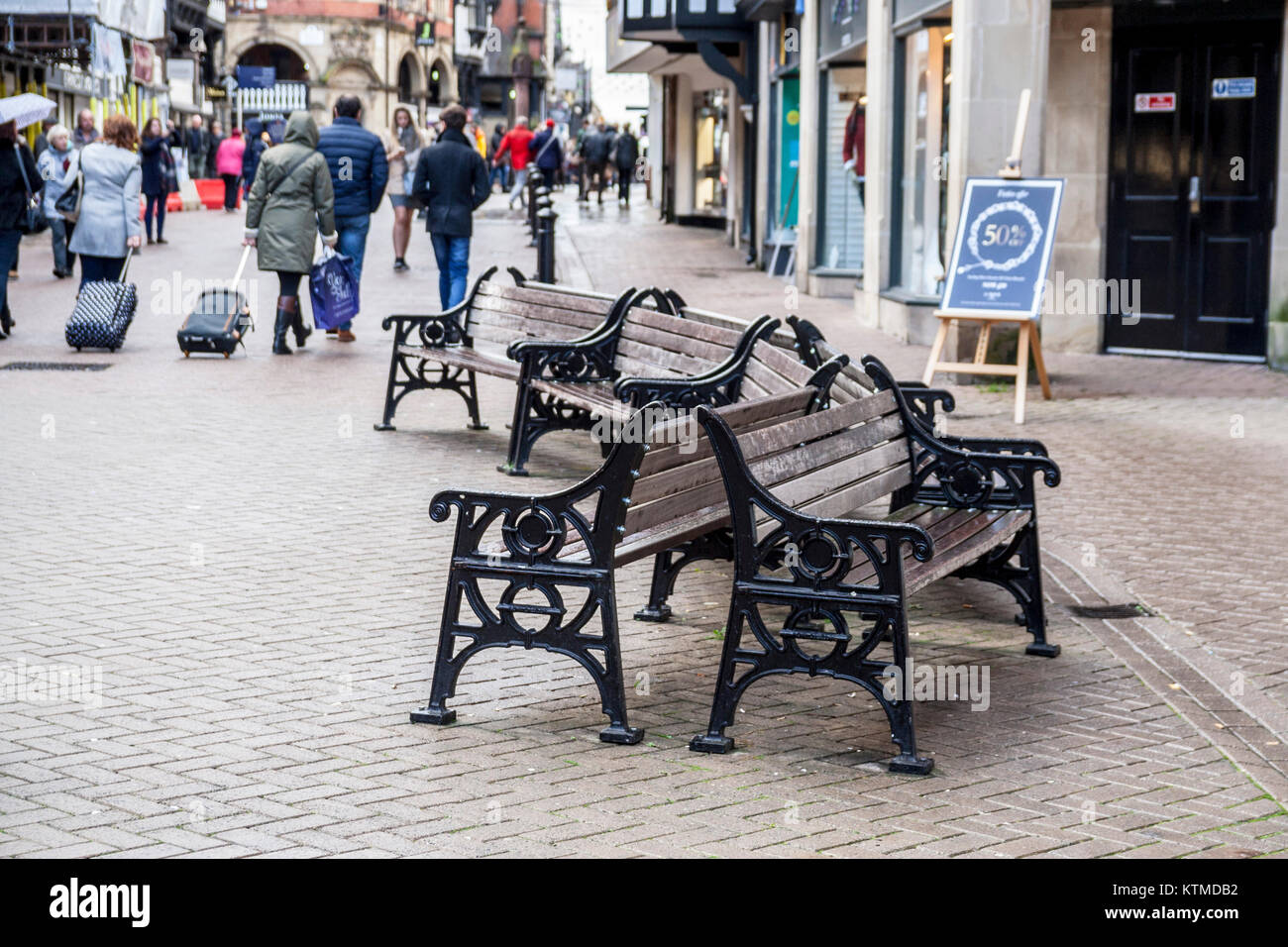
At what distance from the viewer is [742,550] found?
16.1 ft

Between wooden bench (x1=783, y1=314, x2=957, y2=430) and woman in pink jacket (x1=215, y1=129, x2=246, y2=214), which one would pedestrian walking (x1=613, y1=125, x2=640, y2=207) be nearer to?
woman in pink jacket (x1=215, y1=129, x2=246, y2=214)

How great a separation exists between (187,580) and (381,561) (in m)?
0.76

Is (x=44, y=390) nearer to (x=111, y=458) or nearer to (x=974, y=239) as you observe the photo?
(x=111, y=458)

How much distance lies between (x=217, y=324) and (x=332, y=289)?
3.07 ft

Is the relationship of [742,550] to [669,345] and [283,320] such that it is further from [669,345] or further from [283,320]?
[283,320]

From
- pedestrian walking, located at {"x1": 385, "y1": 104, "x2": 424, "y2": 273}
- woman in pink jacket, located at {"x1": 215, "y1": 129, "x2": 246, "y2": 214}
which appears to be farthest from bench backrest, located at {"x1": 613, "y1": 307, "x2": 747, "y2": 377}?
woman in pink jacket, located at {"x1": 215, "y1": 129, "x2": 246, "y2": 214}

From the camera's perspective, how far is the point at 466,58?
80500 mm

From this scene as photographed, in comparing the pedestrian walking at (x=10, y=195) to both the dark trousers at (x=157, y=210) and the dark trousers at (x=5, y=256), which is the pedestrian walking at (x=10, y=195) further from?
the dark trousers at (x=157, y=210)

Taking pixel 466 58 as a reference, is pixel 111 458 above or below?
below

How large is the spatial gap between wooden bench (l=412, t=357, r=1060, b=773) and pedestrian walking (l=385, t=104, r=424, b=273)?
47.2 feet

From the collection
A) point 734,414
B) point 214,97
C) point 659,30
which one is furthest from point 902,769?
point 214,97

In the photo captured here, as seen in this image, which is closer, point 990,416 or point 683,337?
point 683,337

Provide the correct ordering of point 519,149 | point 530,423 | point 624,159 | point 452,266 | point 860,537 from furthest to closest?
point 624,159, point 519,149, point 452,266, point 530,423, point 860,537

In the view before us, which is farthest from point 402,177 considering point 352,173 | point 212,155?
point 212,155
